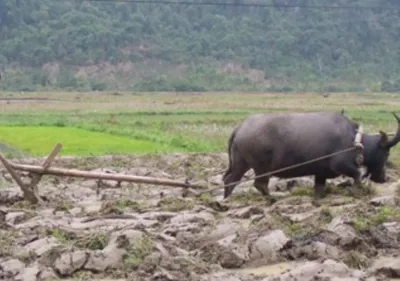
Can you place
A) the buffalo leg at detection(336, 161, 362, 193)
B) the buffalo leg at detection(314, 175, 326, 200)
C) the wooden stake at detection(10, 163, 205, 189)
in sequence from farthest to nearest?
the buffalo leg at detection(314, 175, 326, 200)
the buffalo leg at detection(336, 161, 362, 193)
the wooden stake at detection(10, 163, 205, 189)

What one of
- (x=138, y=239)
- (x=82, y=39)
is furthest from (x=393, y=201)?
(x=82, y=39)

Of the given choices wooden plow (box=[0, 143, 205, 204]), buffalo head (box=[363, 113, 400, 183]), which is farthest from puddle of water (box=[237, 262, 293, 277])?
buffalo head (box=[363, 113, 400, 183])

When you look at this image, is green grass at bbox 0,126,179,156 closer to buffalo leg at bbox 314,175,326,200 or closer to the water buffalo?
the water buffalo

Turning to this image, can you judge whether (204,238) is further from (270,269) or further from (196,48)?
(196,48)

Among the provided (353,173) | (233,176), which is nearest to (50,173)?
(233,176)

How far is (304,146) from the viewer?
39.4ft

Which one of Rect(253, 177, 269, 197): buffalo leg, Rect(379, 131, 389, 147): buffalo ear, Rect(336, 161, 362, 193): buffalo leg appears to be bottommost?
Rect(253, 177, 269, 197): buffalo leg

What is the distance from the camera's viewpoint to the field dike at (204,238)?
8156mm

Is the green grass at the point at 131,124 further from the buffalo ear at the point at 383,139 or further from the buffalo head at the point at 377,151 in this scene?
the buffalo ear at the point at 383,139

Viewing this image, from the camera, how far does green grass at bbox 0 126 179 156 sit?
21627 mm

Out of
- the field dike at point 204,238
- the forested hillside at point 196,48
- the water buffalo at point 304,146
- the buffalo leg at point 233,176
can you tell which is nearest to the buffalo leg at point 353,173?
the water buffalo at point 304,146

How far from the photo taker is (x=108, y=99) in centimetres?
5047

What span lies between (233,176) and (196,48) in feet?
189

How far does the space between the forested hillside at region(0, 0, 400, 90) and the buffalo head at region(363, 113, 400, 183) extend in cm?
5211
